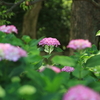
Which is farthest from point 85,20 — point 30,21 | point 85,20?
point 30,21

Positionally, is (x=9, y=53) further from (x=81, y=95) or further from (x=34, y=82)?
(x=81, y=95)

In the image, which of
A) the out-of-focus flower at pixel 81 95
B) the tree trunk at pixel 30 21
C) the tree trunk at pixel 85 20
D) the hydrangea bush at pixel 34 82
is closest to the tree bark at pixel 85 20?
the tree trunk at pixel 85 20

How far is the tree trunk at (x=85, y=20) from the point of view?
7176 mm

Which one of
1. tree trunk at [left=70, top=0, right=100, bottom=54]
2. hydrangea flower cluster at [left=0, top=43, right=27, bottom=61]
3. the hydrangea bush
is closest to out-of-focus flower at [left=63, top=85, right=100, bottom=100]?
the hydrangea bush

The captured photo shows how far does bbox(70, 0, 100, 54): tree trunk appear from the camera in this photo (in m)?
7.18

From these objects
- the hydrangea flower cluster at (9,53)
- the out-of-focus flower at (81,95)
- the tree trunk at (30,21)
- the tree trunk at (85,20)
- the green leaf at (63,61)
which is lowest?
the tree trunk at (30,21)

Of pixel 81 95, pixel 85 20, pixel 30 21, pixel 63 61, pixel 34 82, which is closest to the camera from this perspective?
pixel 81 95

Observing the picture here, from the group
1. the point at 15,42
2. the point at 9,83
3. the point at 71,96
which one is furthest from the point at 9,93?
the point at 15,42

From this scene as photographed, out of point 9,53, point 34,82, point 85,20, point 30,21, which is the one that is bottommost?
point 30,21

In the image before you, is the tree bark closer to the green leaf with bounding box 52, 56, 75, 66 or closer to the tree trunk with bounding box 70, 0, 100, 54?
the tree trunk with bounding box 70, 0, 100, 54

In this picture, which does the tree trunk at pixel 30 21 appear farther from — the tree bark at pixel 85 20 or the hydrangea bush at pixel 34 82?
the hydrangea bush at pixel 34 82

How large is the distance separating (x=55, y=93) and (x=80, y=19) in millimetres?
6152

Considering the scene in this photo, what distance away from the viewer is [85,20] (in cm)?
722

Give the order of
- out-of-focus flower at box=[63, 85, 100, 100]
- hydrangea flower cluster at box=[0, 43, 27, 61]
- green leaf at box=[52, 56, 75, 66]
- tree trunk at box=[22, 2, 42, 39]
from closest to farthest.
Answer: out-of-focus flower at box=[63, 85, 100, 100] < hydrangea flower cluster at box=[0, 43, 27, 61] < green leaf at box=[52, 56, 75, 66] < tree trunk at box=[22, 2, 42, 39]
